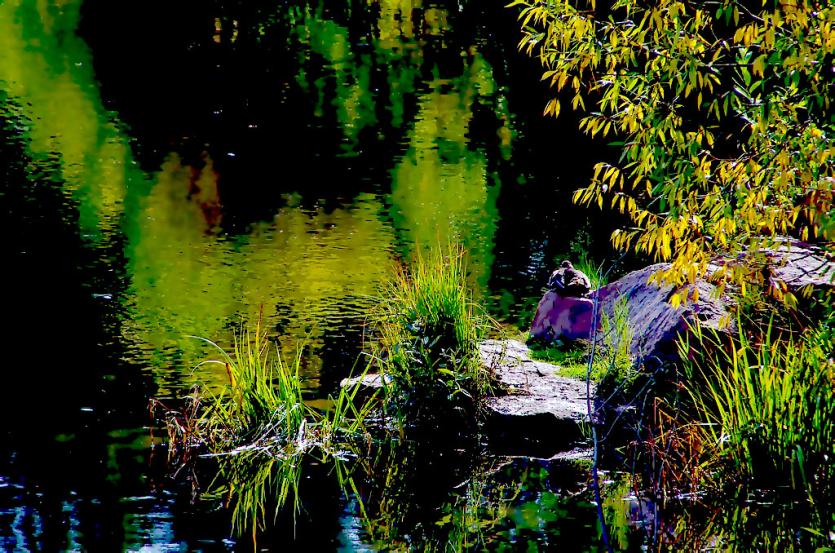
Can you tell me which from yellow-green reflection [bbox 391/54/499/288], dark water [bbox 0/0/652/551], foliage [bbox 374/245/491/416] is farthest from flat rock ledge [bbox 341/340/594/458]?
yellow-green reflection [bbox 391/54/499/288]

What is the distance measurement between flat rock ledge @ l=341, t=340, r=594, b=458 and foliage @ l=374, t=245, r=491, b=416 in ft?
0.51

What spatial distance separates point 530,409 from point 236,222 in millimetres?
7601

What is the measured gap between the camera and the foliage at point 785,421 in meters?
6.42

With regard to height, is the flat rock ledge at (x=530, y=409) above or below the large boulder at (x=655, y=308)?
below

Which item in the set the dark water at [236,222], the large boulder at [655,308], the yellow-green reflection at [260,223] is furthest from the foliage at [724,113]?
the yellow-green reflection at [260,223]

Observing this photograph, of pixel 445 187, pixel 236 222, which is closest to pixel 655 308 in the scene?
pixel 236 222

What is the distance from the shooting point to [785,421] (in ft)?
21.5

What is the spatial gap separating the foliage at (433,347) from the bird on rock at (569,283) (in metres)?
1.35

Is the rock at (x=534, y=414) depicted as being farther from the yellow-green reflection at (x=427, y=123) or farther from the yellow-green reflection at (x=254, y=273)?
the yellow-green reflection at (x=427, y=123)

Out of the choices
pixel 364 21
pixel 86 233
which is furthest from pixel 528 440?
pixel 364 21

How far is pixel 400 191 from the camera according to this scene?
16.1 metres

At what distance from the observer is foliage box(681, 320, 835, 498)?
21.1ft

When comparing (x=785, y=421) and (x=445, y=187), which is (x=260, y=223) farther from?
(x=785, y=421)

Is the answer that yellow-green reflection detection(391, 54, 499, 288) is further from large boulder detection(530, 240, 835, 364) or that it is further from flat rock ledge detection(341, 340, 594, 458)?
flat rock ledge detection(341, 340, 594, 458)
